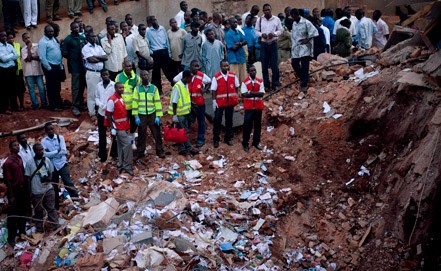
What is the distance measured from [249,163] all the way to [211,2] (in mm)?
7495

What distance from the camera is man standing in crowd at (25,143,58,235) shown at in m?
10.1

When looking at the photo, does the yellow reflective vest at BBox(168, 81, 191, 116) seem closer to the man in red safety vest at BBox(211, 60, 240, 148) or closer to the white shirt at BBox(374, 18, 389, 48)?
the man in red safety vest at BBox(211, 60, 240, 148)

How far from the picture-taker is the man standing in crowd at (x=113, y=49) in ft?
42.7

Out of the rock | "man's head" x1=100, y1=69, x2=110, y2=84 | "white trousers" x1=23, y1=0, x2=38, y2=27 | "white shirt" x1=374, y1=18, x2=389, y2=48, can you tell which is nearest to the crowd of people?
"man's head" x1=100, y1=69, x2=110, y2=84

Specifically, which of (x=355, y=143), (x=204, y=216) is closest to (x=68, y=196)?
(x=204, y=216)

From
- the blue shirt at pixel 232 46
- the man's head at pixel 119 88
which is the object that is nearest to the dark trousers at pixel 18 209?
the man's head at pixel 119 88

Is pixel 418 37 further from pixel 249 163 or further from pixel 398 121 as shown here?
pixel 249 163

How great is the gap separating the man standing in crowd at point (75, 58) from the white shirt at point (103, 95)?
1.61 m

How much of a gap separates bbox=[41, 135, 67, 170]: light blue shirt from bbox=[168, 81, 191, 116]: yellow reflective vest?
7.59 ft

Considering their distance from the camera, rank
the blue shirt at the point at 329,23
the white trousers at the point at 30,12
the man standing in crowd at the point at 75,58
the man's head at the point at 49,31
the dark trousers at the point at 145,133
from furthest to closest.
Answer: the blue shirt at the point at 329,23 < the white trousers at the point at 30,12 < the man standing in crowd at the point at 75,58 < the man's head at the point at 49,31 < the dark trousers at the point at 145,133

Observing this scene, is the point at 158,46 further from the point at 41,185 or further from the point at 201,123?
the point at 41,185

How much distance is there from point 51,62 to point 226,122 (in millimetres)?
3767

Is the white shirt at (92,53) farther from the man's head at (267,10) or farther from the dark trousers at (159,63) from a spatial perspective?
the man's head at (267,10)

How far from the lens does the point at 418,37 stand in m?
12.5
